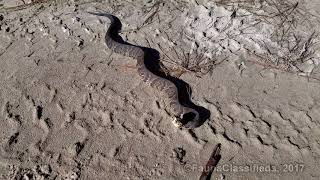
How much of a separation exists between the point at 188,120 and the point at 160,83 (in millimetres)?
819

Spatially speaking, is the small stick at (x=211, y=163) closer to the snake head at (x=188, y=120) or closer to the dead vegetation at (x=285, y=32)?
the snake head at (x=188, y=120)

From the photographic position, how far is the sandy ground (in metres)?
5.02

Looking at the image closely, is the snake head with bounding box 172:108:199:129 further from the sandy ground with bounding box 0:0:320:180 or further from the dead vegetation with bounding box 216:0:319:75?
the dead vegetation with bounding box 216:0:319:75

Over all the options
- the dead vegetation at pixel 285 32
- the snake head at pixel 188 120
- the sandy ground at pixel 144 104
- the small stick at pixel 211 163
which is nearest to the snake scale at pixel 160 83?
the snake head at pixel 188 120

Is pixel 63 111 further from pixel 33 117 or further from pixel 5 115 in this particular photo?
pixel 5 115

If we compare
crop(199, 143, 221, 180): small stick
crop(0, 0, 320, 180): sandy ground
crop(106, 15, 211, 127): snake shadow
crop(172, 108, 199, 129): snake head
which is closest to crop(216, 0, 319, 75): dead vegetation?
crop(0, 0, 320, 180): sandy ground

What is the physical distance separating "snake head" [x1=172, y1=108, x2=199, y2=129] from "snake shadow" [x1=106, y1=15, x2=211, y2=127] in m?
0.09

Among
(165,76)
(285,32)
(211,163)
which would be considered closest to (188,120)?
(211,163)

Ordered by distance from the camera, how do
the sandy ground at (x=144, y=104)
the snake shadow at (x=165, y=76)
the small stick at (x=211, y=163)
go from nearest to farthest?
the small stick at (x=211, y=163)
the sandy ground at (x=144, y=104)
the snake shadow at (x=165, y=76)

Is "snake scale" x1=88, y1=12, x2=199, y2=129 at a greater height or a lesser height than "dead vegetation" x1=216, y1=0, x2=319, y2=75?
lesser

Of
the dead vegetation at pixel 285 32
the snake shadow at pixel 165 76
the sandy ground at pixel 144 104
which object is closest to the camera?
the sandy ground at pixel 144 104

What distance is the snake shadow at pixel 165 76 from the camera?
5.55m

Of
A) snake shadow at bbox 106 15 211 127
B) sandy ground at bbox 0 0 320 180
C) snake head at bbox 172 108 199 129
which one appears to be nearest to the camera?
sandy ground at bbox 0 0 320 180

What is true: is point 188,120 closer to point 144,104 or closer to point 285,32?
point 144,104
